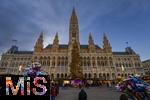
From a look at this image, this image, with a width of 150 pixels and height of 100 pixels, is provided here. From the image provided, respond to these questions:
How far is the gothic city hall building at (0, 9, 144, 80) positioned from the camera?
6381 centimetres

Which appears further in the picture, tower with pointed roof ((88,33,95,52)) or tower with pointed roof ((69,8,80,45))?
tower with pointed roof ((69,8,80,45))

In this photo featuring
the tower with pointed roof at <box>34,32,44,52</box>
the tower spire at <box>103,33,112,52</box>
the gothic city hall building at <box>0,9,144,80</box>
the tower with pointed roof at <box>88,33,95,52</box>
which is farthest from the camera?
the tower spire at <box>103,33,112,52</box>

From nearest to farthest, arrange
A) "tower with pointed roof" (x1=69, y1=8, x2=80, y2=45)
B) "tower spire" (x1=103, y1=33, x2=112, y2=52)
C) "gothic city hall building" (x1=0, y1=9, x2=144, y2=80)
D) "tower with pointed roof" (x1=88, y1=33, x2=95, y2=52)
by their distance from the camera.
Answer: "gothic city hall building" (x1=0, y1=9, x2=144, y2=80) < "tower with pointed roof" (x1=88, y1=33, x2=95, y2=52) < "tower spire" (x1=103, y1=33, x2=112, y2=52) < "tower with pointed roof" (x1=69, y1=8, x2=80, y2=45)

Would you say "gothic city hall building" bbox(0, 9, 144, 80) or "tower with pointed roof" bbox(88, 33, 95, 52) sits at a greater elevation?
"tower with pointed roof" bbox(88, 33, 95, 52)

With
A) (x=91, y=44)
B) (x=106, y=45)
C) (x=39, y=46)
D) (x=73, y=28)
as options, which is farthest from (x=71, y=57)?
(x=106, y=45)

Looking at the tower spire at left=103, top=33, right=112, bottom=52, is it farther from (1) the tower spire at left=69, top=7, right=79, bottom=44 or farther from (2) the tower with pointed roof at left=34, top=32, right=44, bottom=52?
(2) the tower with pointed roof at left=34, top=32, right=44, bottom=52

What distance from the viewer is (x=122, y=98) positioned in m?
6.14

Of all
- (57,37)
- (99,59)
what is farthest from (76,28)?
(99,59)

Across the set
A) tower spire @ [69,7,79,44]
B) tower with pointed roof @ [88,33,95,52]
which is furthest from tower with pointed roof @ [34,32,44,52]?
tower with pointed roof @ [88,33,95,52]

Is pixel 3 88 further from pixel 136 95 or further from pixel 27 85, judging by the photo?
pixel 136 95

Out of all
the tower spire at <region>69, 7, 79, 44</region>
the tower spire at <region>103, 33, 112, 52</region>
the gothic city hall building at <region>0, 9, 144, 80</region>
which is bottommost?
the gothic city hall building at <region>0, 9, 144, 80</region>

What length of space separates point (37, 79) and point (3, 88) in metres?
1.33

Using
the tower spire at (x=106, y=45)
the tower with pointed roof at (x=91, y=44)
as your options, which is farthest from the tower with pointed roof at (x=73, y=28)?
the tower spire at (x=106, y=45)

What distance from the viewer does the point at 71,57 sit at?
201 ft
